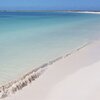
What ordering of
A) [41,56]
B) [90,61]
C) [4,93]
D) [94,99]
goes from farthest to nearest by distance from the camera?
[41,56]
[90,61]
[4,93]
[94,99]

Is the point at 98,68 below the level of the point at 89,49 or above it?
below

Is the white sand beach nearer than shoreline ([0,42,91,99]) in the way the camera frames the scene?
Yes

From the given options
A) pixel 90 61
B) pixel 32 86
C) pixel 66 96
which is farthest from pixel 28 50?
pixel 66 96

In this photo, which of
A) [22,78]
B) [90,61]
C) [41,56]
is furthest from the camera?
[41,56]

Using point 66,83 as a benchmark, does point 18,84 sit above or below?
above

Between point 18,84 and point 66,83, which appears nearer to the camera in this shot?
point 66,83

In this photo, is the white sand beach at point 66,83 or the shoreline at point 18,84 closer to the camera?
the white sand beach at point 66,83

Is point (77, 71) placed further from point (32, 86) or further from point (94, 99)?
point (94, 99)

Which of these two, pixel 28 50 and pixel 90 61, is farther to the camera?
pixel 28 50
